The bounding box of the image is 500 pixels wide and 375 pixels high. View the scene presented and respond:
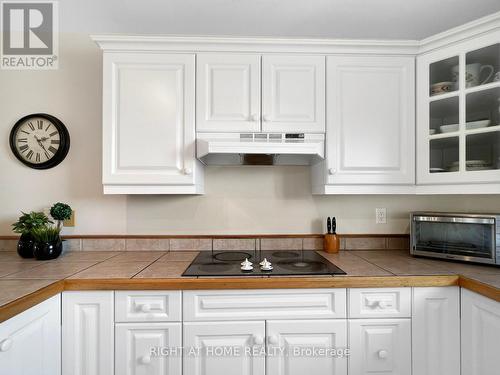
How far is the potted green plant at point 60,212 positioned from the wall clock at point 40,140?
12.9 inches

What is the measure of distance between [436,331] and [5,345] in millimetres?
1735

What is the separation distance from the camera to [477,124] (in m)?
1.46

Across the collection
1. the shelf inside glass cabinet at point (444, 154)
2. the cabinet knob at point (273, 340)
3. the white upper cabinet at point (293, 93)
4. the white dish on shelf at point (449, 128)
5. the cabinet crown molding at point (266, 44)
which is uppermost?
the cabinet crown molding at point (266, 44)

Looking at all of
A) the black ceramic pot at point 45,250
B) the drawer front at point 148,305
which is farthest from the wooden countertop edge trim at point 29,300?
the black ceramic pot at point 45,250

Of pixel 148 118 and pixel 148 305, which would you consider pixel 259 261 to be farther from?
pixel 148 118

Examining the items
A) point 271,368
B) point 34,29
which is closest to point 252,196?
point 271,368

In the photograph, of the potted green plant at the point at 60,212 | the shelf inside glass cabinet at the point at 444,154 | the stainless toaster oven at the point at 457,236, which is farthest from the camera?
the potted green plant at the point at 60,212

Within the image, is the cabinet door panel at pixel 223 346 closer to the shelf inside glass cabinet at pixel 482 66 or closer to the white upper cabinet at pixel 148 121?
the white upper cabinet at pixel 148 121

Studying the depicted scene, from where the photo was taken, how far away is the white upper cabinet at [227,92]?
5.09 ft

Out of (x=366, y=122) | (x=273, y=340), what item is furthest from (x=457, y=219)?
(x=273, y=340)

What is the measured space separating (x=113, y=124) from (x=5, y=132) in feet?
3.05

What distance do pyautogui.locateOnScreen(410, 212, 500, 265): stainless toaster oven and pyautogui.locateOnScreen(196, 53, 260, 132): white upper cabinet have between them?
1165 millimetres

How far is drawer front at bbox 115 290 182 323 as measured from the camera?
1.21 metres

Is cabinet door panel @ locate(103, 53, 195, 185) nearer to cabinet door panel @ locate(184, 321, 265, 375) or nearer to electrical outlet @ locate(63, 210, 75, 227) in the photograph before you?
electrical outlet @ locate(63, 210, 75, 227)
